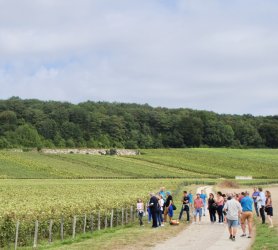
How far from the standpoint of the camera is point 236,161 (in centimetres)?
13050

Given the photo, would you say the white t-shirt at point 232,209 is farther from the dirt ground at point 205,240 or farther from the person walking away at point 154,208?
the person walking away at point 154,208

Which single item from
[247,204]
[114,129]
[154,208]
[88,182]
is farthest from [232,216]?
[114,129]

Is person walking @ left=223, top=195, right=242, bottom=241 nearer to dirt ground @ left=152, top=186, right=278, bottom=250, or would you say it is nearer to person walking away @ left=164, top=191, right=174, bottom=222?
dirt ground @ left=152, top=186, right=278, bottom=250

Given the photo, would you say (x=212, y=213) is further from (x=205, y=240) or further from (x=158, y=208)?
(x=205, y=240)

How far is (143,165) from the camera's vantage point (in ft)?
387

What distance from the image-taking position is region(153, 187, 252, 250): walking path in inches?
906

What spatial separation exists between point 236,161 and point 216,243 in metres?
108

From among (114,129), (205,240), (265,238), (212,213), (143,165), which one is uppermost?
(114,129)

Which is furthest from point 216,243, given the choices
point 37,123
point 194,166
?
point 37,123

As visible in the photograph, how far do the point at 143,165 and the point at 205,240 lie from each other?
3653 inches

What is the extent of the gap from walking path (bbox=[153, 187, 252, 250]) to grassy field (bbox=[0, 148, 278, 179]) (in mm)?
62408

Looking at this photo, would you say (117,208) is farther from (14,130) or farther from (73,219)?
(14,130)

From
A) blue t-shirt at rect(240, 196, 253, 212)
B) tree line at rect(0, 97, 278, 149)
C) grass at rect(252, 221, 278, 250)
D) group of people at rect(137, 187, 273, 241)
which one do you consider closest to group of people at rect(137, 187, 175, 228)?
group of people at rect(137, 187, 273, 241)

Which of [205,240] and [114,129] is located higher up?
[114,129]
